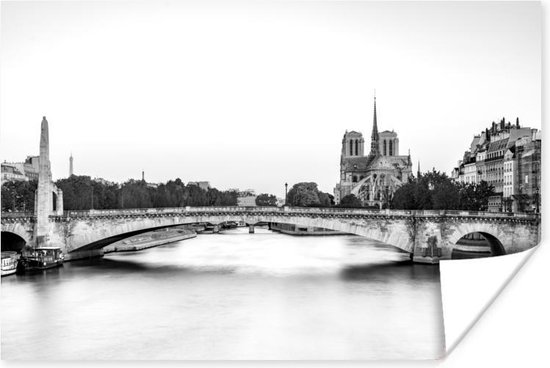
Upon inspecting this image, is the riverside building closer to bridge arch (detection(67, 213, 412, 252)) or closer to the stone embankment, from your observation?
bridge arch (detection(67, 213, 412, 252))

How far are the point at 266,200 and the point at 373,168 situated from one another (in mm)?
17123

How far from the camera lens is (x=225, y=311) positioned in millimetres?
8250

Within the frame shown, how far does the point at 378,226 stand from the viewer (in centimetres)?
1298

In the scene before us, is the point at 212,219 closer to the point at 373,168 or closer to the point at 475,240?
the point at 475,240

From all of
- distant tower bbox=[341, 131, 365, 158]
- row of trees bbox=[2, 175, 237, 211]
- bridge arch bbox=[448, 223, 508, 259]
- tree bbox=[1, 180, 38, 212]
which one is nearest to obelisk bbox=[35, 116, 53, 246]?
row of trees bbox=[2, 175, 237, 211]

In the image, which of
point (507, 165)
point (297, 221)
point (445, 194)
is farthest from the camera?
point (297, 221)

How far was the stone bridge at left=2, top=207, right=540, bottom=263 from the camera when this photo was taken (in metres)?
12.2

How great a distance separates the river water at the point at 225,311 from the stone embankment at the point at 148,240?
10.2 feet

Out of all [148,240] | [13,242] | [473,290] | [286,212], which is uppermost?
[286,212]

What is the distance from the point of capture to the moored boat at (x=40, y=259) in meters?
11.4

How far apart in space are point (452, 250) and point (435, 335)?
219 inches

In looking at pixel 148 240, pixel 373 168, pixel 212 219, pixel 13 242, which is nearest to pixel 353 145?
pixel 373 168

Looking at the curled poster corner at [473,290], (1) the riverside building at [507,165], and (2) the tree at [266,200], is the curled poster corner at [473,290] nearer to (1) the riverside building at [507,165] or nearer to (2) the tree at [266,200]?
(1) the riverside building at [507,165]

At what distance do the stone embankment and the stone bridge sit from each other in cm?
201
